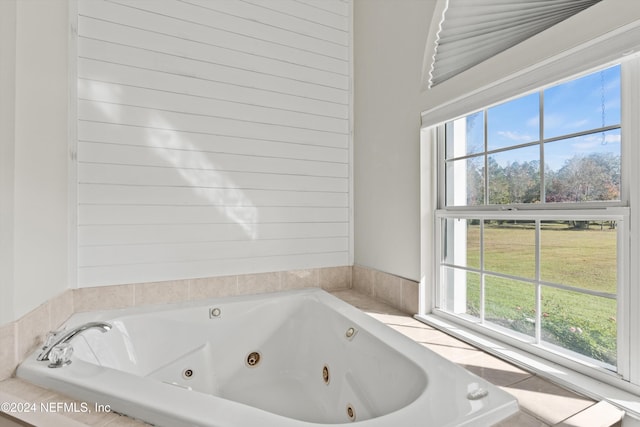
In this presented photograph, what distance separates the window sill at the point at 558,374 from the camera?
3.26 ft

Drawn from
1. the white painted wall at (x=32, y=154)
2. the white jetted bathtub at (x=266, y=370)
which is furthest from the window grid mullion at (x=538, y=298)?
the white painted wall at (x=32, y=154)

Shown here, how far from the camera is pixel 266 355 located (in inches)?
76.0

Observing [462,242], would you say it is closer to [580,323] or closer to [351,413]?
[580,323]

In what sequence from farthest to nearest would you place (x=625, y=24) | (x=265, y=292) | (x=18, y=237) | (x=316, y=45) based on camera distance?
(x=316, y=45), (x=265, y=292), (x=18, y=237), (x=625, y=24)

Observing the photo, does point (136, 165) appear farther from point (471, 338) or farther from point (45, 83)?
point (471, 338)

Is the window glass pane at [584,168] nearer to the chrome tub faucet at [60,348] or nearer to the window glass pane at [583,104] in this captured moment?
the window glass pane at [583,104]

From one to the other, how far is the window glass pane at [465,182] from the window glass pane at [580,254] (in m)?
0.37

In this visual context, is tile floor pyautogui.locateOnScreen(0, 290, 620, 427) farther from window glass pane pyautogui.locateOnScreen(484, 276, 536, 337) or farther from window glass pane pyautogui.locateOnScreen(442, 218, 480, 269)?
window glass pane pyautogui.locateOnScreen(442, 218, 480, 269)

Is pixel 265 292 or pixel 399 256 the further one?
pixel 265 292

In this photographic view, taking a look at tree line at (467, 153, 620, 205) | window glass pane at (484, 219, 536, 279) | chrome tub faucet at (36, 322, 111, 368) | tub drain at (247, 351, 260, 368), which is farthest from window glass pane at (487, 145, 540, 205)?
chrome tub faucet at (36, 322, 111, 368)

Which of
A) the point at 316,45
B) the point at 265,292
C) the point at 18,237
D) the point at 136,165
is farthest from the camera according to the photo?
the point at 316,45

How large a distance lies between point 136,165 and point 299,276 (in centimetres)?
125

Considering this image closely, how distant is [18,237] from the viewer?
Result: 1.23 metres

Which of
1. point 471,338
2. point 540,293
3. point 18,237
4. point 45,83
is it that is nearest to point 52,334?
point 18,237
